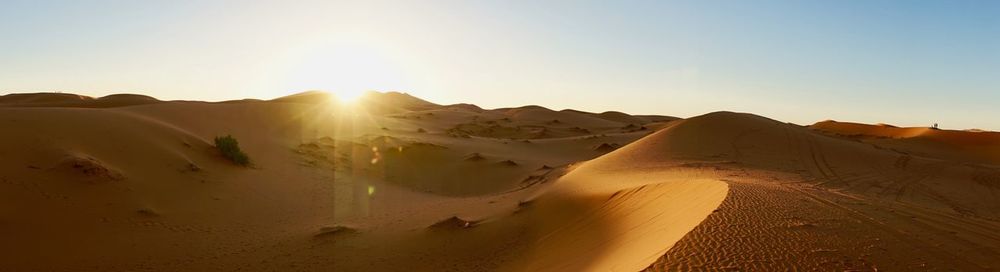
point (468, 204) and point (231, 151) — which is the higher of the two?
point (231, 151)

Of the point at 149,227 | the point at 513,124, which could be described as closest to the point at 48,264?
the point at 149,227

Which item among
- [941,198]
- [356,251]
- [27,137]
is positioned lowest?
[356,251]

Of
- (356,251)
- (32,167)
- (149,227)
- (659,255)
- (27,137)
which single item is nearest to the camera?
(659,255)

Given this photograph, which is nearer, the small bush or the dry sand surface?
the dry sand surface

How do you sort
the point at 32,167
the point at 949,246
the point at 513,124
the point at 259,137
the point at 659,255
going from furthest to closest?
the point at 513,124 → the point at 259,137 → the point at 32,167 → the point at 949,246 → the point at 659,255

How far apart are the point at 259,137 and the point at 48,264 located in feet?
37.9

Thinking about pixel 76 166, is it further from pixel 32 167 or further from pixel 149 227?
pixel 149 227

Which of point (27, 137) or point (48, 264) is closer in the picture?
point (48, 264)

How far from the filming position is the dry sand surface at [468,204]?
5.14 metres

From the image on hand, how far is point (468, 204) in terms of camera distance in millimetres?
12352

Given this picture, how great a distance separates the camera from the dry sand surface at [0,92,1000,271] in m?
5.14

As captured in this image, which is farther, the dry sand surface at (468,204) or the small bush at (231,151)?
the small bush at (231,151)

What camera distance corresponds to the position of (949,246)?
16.1 feet

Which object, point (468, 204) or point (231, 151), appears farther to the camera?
point (231, 151)
